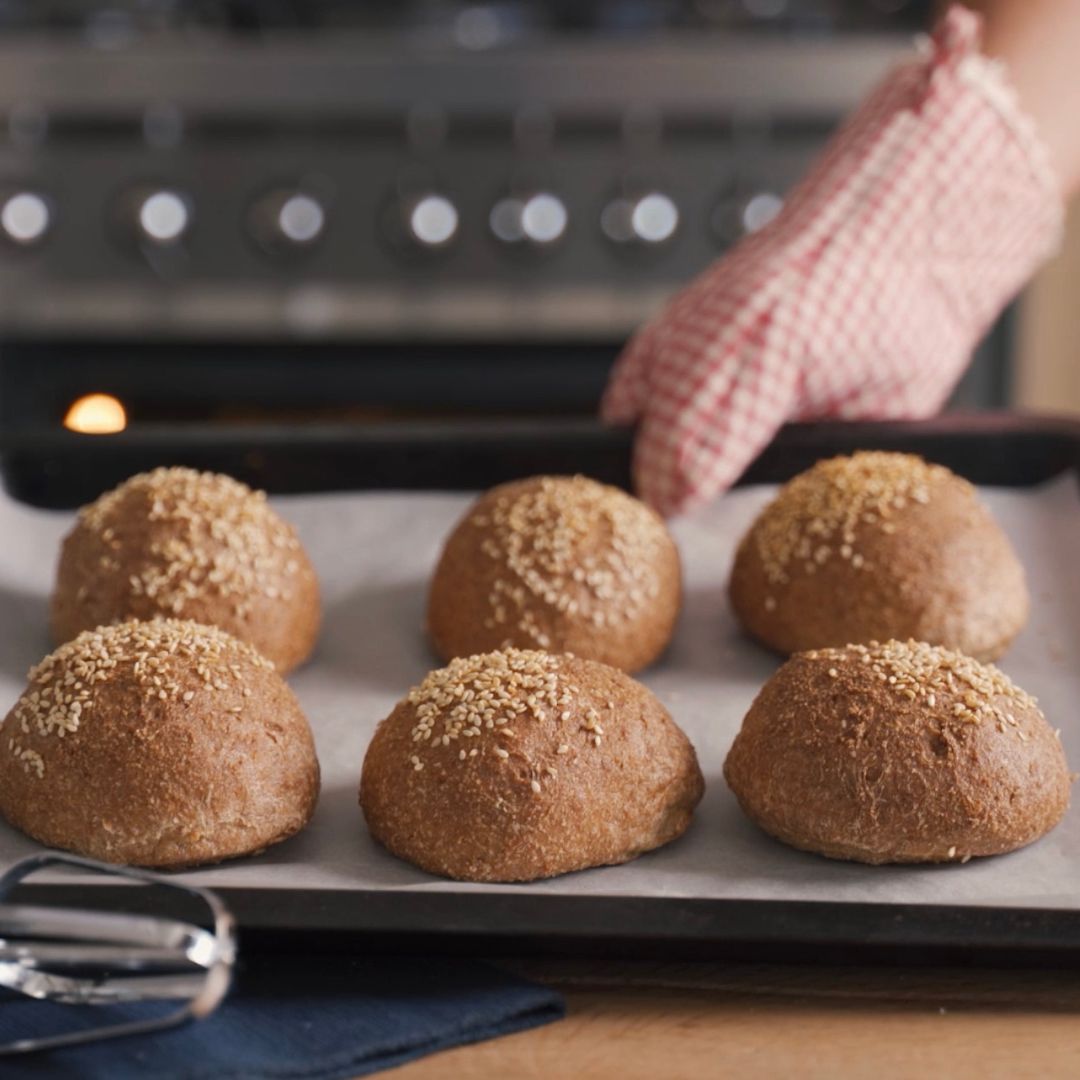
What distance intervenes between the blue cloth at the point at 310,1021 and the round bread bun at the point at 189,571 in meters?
0.53

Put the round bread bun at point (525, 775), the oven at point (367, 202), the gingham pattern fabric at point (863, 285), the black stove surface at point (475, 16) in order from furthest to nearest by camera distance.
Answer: the black stove surface at point (475, 16)
the oven at point (367, 202)
the gingham pattern fabric at point (863, 285)
the round bread bun at point (525, 775)

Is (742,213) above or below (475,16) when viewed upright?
below

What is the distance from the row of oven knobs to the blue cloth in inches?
77.5

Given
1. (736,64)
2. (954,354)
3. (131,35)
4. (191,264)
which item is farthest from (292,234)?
(954,354)

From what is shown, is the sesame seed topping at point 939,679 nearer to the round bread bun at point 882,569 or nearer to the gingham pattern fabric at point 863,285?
the round bread bun at point 882,569

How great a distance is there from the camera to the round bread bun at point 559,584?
5.28 ft

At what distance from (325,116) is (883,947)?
214 cm

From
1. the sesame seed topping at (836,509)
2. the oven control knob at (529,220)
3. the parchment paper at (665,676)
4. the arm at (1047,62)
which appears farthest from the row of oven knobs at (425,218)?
the sesame seed topping at (836,509)

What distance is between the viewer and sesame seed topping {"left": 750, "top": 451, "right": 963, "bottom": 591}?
163 centimetres

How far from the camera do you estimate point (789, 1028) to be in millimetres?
1064

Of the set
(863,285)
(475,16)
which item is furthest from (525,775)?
(475,16)

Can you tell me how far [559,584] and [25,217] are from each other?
1693 millimetres

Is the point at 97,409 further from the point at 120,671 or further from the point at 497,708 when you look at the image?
the point at 497,708

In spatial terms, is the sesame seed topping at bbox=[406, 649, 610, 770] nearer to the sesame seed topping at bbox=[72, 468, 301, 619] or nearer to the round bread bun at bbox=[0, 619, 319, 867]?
the round bread bun at bbox=[0, 619, 319, 867]
